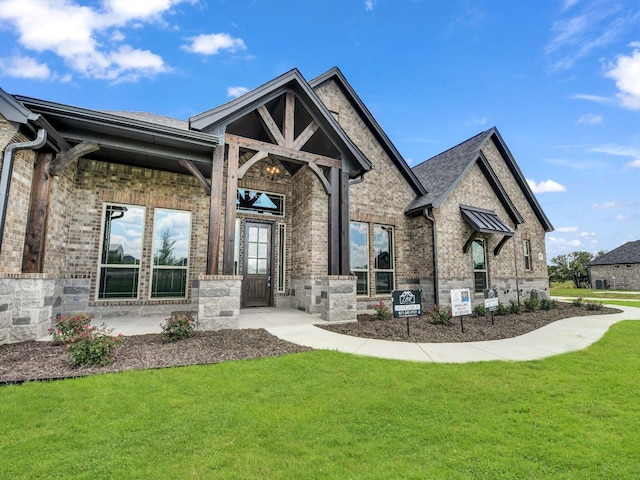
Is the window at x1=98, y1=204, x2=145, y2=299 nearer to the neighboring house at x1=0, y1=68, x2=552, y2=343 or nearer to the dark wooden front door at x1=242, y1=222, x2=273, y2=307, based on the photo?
the neighboring house at x1=0, y1=68, x2=552, y2=343

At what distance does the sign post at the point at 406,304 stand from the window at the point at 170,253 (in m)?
5.76

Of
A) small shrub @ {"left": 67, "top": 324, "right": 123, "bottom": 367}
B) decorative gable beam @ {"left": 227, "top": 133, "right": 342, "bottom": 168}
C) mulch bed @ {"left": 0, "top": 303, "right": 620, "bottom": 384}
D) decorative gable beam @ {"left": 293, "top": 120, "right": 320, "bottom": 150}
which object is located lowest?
mulch bed @ {"left": 0, "top": 303, "right": 620, "bottom": 384}

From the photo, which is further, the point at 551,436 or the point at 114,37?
the point at 114,37

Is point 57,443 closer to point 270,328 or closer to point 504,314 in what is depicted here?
point 270,328

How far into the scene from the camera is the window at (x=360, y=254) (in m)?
10.0

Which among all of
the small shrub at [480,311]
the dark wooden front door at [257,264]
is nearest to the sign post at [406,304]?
the small shrub at [480,311]

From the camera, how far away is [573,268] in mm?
36281

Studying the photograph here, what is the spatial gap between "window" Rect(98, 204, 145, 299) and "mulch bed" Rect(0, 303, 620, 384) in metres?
2.60

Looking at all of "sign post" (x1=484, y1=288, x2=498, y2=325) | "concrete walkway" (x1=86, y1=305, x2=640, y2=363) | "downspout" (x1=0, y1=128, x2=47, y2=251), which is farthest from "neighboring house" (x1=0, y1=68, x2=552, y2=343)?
"sign post" (x1=484, y1=288, x2=498, y2=325)

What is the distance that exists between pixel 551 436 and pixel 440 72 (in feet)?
70.5

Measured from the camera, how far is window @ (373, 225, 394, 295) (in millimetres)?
10383

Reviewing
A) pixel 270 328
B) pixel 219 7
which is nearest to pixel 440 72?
pixel 219 7

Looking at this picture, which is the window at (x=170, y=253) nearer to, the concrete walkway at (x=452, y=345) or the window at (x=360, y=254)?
the concrete walkway at (x=452, y=345)

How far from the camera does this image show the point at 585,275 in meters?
35.2
